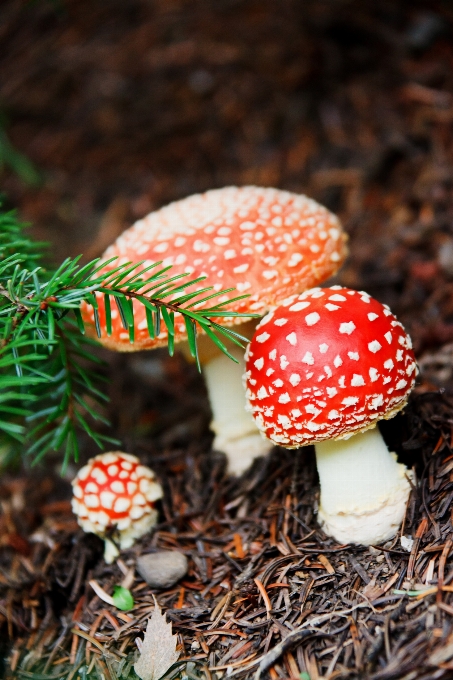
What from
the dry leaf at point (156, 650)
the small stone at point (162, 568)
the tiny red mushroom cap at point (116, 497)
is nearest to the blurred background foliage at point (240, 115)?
the tiny red mushroom cap at point (116, 497)

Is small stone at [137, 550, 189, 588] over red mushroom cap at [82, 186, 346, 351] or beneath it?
beneath

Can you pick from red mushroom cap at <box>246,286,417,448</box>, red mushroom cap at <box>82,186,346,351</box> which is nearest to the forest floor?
red mushroom cap at <box>246,286,417,448</box>

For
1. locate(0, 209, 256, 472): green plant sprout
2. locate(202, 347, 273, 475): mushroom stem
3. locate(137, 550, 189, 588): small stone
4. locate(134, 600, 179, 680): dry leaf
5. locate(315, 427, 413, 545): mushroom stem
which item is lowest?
locate(134, 600, 179, 680): dry leaf

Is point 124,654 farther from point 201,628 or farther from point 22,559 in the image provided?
point 22,559

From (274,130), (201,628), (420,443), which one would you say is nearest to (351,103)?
(274,130)

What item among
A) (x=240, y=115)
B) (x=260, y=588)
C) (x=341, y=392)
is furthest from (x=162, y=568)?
(x=240, y=115)

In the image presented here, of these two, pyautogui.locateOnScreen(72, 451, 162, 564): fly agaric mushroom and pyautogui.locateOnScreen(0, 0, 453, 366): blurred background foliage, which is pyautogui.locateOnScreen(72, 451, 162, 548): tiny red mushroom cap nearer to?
pyautogui.locateOnScreen(72, 451, 162, 564): fly agaric mushroom

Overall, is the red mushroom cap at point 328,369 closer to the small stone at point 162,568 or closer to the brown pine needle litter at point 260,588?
the brown pine needle litter at point 260,588

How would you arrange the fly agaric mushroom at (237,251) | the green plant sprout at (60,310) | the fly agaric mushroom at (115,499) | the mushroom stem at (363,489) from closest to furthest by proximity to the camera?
the green plant sprout at (60,310) < the mushroom stem at (363,489) < the fly agaric mushroom at (237,251) < the fly agaric mushroom at (115,499)
